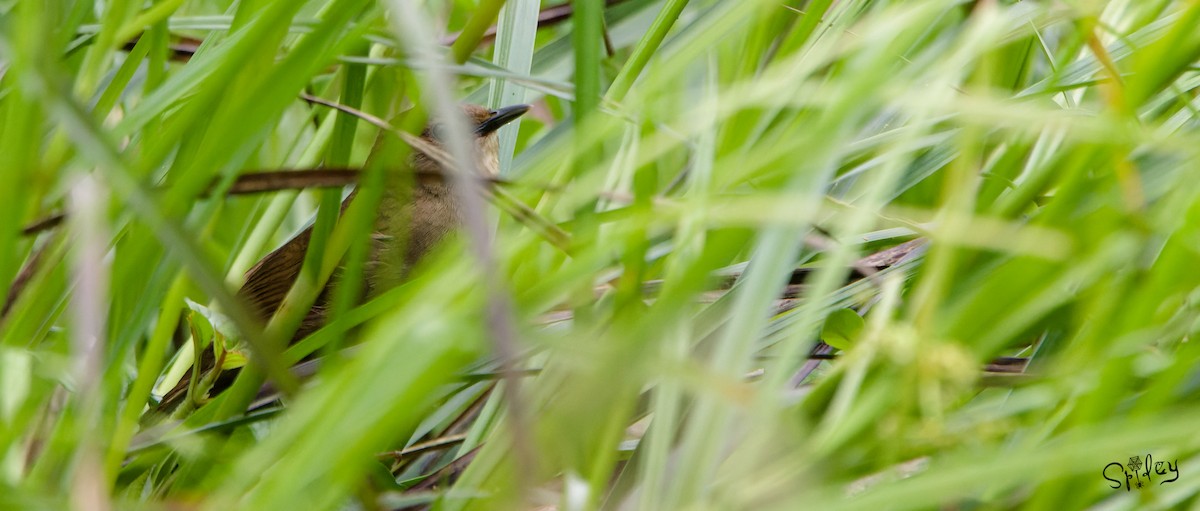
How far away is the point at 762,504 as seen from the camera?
0.74m

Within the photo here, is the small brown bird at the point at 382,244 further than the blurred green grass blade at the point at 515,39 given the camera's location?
Yes

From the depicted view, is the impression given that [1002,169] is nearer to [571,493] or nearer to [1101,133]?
[1101,133]

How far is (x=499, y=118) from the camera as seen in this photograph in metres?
2.15

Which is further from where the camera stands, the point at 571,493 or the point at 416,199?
the point at 416,199

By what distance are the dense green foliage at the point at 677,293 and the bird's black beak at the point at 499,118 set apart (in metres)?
0.54

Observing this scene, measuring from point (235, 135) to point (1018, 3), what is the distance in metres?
0.87

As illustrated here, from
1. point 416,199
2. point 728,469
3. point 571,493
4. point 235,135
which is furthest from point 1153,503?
point 416,199

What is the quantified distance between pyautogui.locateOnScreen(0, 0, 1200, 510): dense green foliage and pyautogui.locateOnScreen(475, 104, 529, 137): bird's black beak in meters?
0.54

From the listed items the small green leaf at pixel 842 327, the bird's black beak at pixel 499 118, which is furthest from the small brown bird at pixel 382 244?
the small green leaf at pixel 842 327

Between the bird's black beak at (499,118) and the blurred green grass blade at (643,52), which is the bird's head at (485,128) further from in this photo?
the blurred green grass blade at (643,52)

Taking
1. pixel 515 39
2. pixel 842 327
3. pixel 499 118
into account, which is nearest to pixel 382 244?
pixel 499 118

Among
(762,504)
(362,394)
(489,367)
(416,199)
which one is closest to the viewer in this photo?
(362,394)

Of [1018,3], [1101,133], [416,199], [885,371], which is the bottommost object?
[885,371]

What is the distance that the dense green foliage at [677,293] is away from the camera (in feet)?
2.20
